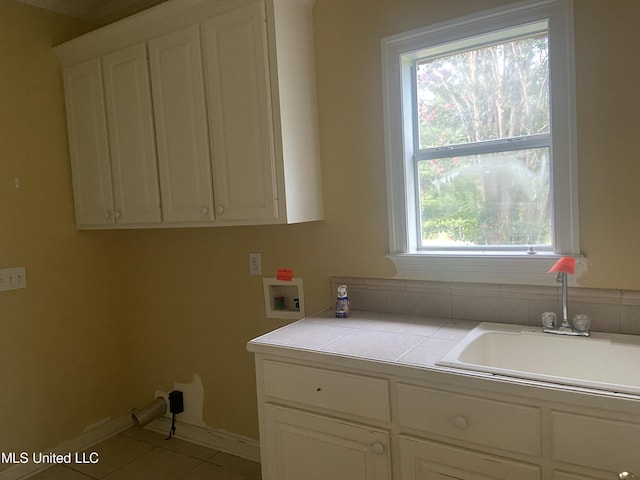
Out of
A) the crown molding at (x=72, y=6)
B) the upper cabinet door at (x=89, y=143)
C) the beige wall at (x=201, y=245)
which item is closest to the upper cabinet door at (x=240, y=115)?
the beige wall at (x=201, y=245)

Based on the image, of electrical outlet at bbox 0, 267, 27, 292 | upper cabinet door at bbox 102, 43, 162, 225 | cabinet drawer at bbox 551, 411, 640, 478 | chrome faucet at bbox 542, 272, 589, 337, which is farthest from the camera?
electrical outlet at bbox 0, 267, 27, 292

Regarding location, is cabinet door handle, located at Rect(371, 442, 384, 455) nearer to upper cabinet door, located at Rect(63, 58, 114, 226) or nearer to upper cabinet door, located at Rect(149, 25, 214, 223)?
upper cabinet door, located at Rect(149, 25, 214, 223)

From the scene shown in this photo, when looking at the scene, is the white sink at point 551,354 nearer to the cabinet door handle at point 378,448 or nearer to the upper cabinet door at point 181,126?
the cabinet door handle at point 378,448

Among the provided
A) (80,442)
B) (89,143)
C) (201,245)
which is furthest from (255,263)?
(80,442)

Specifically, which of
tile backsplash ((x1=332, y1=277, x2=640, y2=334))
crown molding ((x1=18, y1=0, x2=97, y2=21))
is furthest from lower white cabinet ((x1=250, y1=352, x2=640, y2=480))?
crown molding ((x1=18, y1=0, x2=97, y2=21))

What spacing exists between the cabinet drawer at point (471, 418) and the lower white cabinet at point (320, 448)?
0.15 m

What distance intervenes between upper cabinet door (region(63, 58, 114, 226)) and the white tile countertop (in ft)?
4.48

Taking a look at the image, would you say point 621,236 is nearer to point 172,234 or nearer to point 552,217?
point 552,217

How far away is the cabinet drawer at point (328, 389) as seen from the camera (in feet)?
5.37

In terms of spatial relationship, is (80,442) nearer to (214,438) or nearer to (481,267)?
(214,438)

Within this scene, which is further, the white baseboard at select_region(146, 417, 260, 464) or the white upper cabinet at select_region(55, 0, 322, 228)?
the white baseboard at select_region(146, 417, 260, 464)

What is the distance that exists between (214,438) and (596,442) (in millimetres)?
2164

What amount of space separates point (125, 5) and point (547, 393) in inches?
116

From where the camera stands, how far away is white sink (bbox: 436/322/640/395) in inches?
64.1
